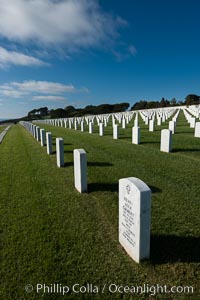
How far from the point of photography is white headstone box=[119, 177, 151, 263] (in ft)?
7.87

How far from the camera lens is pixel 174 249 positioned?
270 cm

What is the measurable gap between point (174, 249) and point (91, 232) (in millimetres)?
1165

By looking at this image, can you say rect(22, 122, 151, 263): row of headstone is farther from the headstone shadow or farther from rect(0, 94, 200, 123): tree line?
rect(0, 94, 200, 123): tree line

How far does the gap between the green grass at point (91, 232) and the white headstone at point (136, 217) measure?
0.46 ft

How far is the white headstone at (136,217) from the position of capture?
2398 millimetres

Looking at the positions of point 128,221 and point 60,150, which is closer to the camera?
point 128,221

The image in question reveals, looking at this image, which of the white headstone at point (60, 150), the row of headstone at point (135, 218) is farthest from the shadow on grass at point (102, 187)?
the white headstone at point (60, 150)

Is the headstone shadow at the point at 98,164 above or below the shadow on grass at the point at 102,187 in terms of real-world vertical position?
above

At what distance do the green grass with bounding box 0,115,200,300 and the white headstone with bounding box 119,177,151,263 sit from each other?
14 centimetres

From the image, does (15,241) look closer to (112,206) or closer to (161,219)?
(112,206)

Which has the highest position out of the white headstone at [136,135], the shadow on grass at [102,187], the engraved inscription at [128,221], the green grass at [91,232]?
the white headstone at [136,135]

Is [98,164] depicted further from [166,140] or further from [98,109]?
[98,109]

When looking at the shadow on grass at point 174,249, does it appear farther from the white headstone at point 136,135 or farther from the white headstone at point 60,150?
the white headstone at point 136,135

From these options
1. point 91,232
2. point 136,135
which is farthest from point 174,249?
point 136,135
